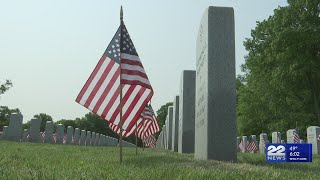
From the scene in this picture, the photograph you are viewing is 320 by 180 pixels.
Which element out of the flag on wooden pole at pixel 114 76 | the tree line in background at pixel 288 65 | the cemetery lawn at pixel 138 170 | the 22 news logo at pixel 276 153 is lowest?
the cemetery lawn at pixel 138 170

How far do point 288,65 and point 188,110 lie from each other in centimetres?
2146

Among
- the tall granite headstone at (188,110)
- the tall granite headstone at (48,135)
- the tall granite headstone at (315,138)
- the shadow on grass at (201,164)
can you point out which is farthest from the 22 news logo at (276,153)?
the tall granite headstone at (48,135)

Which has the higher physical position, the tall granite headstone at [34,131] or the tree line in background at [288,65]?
the tree line in background at [288,65]

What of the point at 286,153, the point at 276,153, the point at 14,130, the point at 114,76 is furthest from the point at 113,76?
the point at 14,130

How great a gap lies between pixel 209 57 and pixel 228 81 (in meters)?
0.79

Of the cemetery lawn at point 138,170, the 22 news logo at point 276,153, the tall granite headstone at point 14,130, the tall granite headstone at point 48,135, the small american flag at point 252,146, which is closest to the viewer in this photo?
the cemetery lawn at point 138,170

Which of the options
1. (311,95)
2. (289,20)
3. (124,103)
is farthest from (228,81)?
(311,95)

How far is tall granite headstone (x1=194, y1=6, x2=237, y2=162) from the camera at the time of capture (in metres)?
10.7

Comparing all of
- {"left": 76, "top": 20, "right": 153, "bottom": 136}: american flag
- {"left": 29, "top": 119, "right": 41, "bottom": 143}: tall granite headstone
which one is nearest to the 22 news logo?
{"left": 76, "top": 20, "right": 153, "bottom": 136}: american flag

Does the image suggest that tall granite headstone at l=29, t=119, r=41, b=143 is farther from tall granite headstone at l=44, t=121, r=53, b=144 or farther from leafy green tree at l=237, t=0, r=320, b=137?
leafy green tree at l=237, t=0, r=320, b=137

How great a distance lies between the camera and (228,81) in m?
10.9

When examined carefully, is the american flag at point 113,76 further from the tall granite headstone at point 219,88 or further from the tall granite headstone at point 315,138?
the tall granite headstone at point 315,138

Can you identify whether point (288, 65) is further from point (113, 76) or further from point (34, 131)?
point (113, 76)

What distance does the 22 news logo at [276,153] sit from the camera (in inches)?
538
